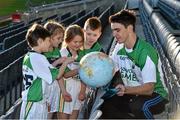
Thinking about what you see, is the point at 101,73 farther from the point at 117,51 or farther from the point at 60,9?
the point at 60,9

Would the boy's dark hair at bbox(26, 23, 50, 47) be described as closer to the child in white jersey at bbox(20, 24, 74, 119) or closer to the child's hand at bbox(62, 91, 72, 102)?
the child in white jersey at bbox(20, 24, 74, 119)

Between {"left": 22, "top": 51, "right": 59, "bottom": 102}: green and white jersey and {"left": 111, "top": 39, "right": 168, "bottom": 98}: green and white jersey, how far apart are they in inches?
30.8

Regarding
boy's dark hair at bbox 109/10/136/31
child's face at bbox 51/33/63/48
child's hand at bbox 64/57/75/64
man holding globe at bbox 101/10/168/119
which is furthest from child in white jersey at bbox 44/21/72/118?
boy's dark hair at bbox 109/10/136/31

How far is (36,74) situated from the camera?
5133mm

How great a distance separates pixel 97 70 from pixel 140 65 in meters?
0.60

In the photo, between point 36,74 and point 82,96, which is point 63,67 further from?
point 82,96

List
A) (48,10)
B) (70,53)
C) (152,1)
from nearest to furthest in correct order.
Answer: (70,53) → (152,1) → (48,10)

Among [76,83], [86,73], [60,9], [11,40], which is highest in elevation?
[86,73]

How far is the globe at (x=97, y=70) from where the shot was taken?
5.21m

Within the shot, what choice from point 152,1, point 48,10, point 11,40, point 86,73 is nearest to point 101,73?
point 86,73

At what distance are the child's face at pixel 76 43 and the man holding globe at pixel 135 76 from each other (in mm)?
649

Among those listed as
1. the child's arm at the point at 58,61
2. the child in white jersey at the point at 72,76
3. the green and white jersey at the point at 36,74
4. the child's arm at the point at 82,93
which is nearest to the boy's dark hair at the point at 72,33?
the child in white jersey at the point at 72,76

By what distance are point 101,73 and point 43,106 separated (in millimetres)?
771

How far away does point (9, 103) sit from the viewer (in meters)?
8.33
